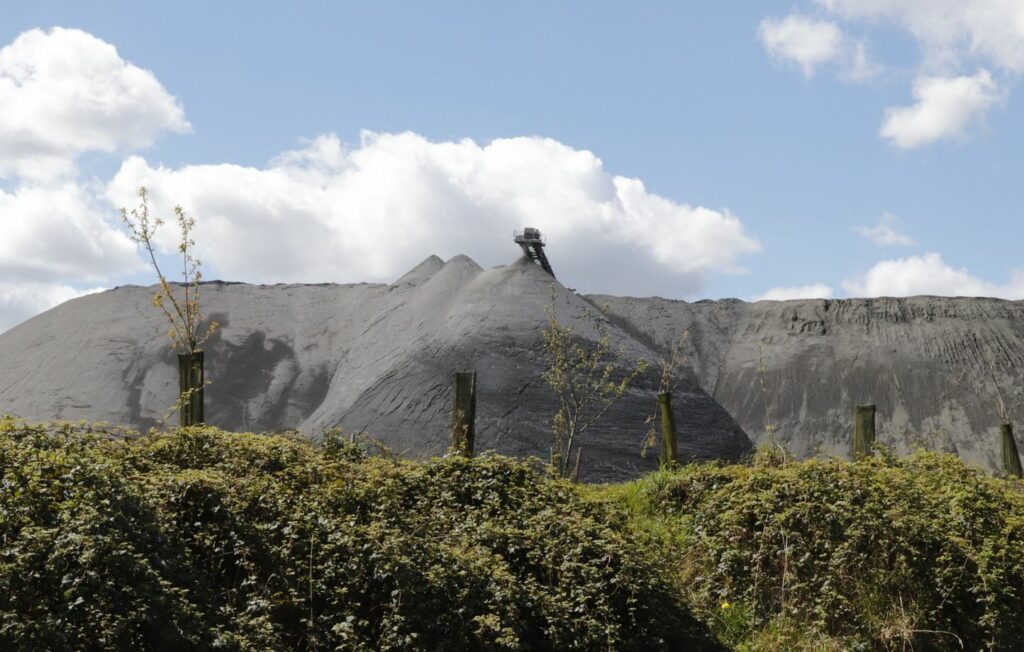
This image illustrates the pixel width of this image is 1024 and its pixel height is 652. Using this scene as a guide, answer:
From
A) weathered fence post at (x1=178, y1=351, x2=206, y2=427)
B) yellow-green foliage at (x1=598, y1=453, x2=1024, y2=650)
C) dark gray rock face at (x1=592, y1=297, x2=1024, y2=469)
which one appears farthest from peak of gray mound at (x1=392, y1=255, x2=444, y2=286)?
yellow-green foliage at (x1=598, y1=453, x2=1024, y2=650)

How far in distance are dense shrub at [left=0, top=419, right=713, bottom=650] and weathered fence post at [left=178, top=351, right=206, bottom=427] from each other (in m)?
2.61

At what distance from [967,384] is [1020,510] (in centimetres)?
3687

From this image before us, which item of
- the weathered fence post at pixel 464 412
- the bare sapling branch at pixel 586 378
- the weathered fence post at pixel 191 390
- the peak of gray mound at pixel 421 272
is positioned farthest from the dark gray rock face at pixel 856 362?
the weathered fence post at pixel 191 390

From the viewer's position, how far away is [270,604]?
22.3 ft

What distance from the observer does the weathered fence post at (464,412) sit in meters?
11.5

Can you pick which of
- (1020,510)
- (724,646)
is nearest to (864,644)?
(724,646)

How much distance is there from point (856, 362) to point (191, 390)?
40.2 m

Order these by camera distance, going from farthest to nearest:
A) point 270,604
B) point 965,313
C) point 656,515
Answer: point 965,313
point 656,515
point 270,604

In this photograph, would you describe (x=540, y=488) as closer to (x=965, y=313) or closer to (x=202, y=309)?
(x=202, y=309)

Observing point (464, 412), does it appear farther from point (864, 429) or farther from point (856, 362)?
point (856, 362)

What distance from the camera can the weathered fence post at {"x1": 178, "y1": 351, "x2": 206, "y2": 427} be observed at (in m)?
11.4

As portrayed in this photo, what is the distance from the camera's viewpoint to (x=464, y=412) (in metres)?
11.9

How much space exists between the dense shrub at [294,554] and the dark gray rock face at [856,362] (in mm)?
34739

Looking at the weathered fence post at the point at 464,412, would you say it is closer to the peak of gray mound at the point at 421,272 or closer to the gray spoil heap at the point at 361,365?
the gray spoil heap at the point at 361,365
